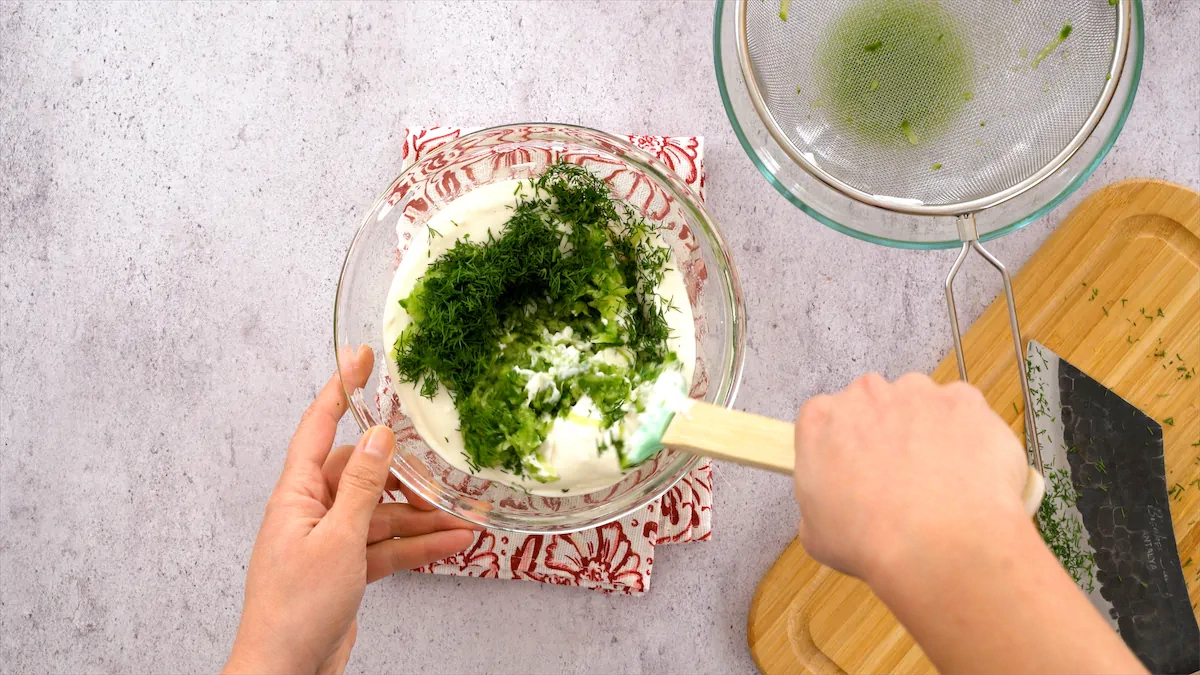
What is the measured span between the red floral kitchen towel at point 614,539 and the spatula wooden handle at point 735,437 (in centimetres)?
53

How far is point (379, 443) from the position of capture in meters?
1.40

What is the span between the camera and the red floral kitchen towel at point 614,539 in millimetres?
1736

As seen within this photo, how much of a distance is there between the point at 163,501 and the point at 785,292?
5.21 feet

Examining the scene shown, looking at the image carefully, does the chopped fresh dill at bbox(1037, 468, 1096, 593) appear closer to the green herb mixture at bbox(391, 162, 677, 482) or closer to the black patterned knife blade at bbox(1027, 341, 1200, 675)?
the black patterned knife blade at bbox(1027, 341, 1200, 675)

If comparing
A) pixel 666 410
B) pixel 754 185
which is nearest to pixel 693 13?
pixel 754 185

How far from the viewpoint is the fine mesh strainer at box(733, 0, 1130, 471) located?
4.87 ft

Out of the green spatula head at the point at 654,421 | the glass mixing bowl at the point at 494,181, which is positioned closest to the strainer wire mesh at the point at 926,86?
the glass mixing bowl at the point at 494,181

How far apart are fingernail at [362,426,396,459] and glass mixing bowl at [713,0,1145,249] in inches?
33.9

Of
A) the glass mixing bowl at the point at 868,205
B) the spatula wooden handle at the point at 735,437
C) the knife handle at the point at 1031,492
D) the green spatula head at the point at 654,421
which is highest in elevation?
the glass mixing bowl at the point at 868,205

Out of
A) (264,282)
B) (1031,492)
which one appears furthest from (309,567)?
(1031,492)

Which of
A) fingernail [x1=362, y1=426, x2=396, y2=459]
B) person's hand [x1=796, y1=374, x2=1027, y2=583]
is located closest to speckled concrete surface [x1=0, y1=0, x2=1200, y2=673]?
fingernail [x1=362, y1=426, x2=396, y2=459]

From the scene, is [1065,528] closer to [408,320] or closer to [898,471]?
[898,471]

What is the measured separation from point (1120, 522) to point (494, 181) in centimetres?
153

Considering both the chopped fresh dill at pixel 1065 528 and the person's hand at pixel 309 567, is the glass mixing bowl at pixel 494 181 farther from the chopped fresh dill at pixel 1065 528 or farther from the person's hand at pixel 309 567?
the chopped fresh dill at pixel 1065 528
